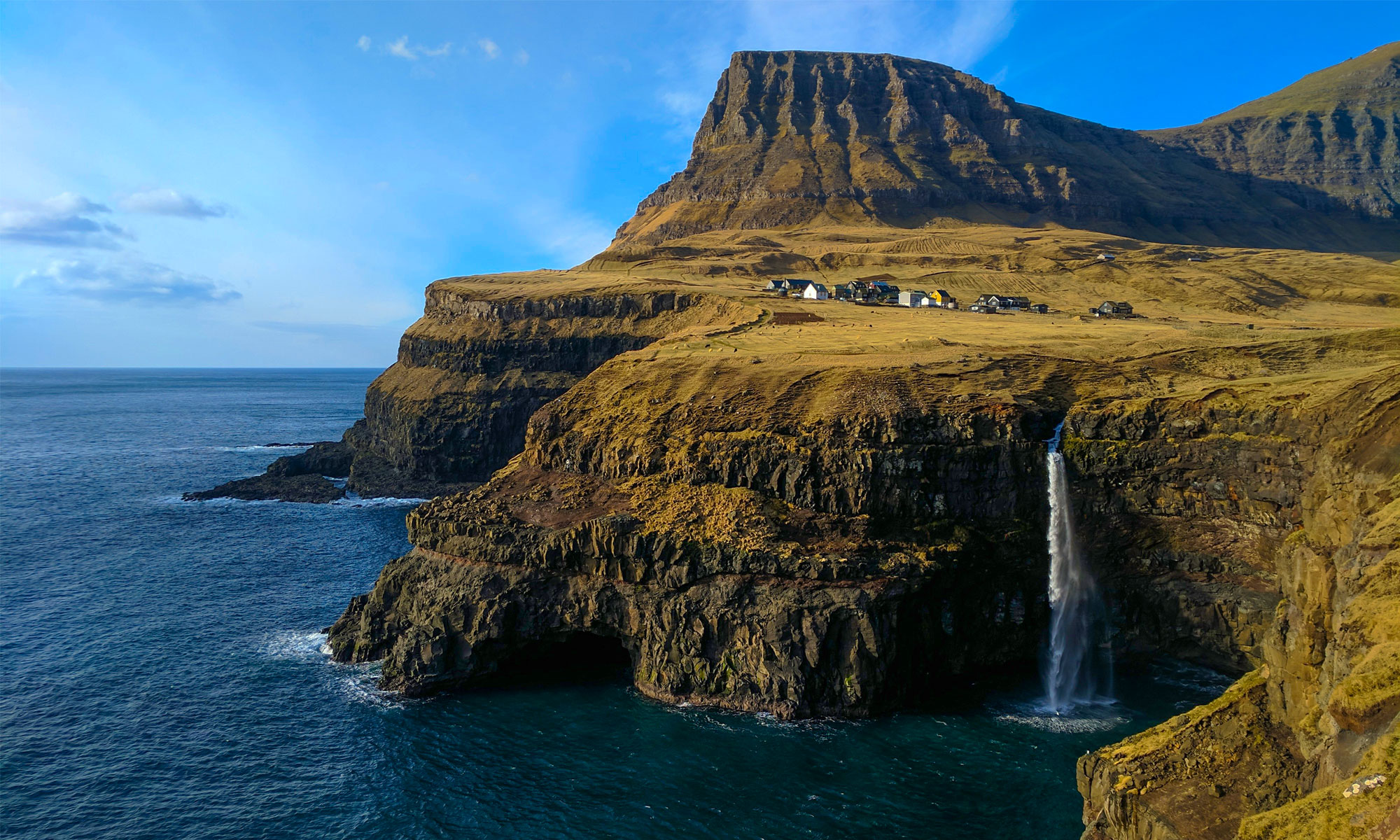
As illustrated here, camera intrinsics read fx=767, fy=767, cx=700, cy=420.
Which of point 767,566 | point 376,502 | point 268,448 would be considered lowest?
point 376,502

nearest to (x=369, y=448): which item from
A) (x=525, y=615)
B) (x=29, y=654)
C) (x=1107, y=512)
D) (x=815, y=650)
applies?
(x=29, y=654)

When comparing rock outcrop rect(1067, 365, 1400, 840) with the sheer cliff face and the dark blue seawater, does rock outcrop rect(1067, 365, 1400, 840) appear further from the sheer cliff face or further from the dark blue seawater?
the sheer cliff face

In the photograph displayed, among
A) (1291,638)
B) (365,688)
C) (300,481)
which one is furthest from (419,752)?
(300,481)

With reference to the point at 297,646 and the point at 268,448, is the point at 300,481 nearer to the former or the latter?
the point at 268,448

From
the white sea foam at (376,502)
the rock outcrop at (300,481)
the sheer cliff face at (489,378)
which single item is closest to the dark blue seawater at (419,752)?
the white sea foam at (376,502)

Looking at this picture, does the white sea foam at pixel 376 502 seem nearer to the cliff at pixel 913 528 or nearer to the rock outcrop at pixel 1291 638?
the cliff at pixel 913 528

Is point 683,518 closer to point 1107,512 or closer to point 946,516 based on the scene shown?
point 946,516
